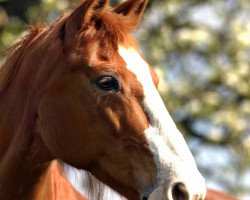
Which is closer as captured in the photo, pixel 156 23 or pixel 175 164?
pixel 175 164

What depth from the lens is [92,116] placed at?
3861mm

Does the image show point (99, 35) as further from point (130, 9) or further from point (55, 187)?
point (55, 187)

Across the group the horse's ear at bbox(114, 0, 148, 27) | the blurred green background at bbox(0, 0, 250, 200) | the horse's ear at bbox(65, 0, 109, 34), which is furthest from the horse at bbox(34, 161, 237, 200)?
the blurred green background at bbox(0, 0, 250, 200)

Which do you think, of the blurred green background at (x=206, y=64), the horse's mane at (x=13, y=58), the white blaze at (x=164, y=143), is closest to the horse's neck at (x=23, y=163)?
the horse's mane at (x=13, y=58)

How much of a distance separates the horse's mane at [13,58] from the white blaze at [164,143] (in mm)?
637

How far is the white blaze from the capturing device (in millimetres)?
3527

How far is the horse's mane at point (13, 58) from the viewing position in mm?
4255

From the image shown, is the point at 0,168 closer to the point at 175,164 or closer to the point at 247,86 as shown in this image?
the point at 175,164

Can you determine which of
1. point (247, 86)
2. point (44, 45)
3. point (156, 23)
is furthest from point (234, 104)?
point (44, 45)

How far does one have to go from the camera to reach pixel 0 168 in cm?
412

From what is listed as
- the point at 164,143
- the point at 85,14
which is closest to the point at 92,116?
the point at 164,143

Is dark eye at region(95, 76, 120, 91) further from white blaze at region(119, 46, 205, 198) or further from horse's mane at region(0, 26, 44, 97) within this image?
horse's mane at region(0, 26, 44, 97)

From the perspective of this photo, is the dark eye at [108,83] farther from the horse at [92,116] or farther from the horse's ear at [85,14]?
the horse's ear at [85,14]

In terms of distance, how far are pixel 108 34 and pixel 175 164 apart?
0.81 meters
